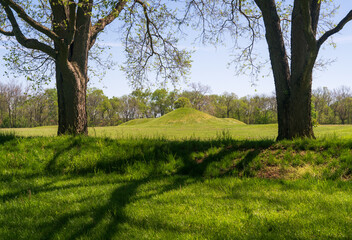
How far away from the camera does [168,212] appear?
385 centimetres

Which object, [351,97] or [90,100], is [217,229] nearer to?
[90,100]

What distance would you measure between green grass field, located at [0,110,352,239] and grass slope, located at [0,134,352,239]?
19 millimetres

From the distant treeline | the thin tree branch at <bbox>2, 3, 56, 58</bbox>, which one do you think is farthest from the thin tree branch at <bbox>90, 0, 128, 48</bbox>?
the distant treeline

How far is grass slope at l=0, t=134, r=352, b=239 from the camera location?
3355 mm

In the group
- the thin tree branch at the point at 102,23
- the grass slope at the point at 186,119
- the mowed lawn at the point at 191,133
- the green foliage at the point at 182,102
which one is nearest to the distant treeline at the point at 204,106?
the green foliage at the point at 182,102

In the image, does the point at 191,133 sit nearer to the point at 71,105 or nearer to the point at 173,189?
the point at 71,105

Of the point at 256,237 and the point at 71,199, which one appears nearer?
the point at 256,237

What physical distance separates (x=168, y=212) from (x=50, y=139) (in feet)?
19.4

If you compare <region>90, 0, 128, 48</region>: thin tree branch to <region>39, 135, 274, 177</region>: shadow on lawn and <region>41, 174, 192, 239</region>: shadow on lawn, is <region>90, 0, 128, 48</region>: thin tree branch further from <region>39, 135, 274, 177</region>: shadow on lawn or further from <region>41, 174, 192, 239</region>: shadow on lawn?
<region>41, 174, 192, 239</region>: shadow on lawn

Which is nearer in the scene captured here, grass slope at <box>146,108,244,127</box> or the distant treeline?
grass slope at <box>146,108,244,127</box>

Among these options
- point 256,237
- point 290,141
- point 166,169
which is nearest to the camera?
point 256,237

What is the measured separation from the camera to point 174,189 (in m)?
4.93

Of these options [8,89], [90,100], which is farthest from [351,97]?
[8,89]

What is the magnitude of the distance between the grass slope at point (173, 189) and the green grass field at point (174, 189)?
2 centimetres
